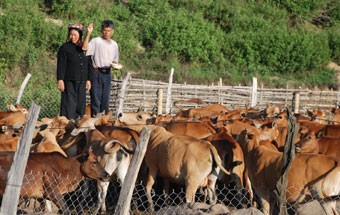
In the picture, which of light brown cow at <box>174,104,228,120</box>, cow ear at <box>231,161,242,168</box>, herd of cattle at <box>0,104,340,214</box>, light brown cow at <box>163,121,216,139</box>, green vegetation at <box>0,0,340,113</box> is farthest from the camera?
green vegetation at <box>0,0,340,113</box>

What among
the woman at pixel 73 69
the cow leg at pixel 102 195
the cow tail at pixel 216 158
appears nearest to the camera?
the cow tail at pixel 216 158

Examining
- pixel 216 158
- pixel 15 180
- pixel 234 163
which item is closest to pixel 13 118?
pixel 234 163

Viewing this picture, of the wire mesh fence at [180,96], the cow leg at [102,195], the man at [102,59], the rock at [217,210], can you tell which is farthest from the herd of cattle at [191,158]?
the wire mesh fence at [180,96]

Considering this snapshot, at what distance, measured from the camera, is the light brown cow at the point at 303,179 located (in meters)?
10.2

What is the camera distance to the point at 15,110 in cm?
1750

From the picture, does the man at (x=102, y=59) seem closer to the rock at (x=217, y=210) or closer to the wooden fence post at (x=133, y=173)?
the rock at (x=217, y=210)

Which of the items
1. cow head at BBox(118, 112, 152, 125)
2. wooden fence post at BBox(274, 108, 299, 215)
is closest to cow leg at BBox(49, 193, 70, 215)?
wooden fence post at BBox(274, 108, 299, 215)

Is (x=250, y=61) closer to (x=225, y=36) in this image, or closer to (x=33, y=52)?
(x=225, y=36)

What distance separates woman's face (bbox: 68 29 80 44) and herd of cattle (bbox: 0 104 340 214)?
5.16ft

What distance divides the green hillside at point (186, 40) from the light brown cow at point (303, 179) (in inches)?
892

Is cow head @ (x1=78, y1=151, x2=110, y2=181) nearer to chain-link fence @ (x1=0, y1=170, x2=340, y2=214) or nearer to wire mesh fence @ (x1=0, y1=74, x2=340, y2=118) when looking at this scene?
chain-link fence @ (x1=0, y1=170, x2=340, y2=214)

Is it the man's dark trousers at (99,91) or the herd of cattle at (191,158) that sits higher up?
the man's dark trousers at (99,91)

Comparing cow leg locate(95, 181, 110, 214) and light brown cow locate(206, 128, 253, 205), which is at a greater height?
light brown cow locate(206, 128, 253, 205)

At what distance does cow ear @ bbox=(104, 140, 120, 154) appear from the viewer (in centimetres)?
1128
